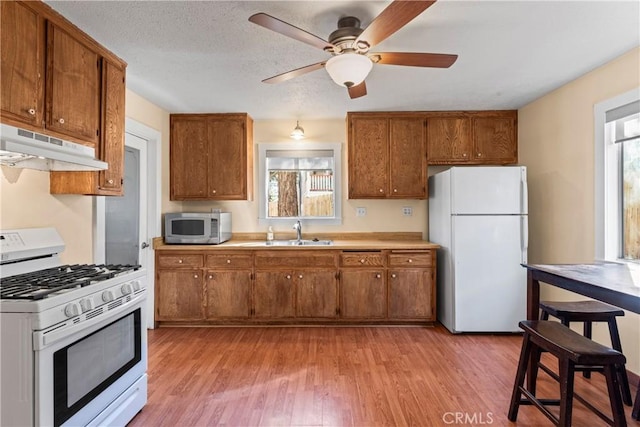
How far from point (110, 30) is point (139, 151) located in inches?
61.3

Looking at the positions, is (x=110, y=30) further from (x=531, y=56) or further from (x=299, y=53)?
(x=531, y=56)

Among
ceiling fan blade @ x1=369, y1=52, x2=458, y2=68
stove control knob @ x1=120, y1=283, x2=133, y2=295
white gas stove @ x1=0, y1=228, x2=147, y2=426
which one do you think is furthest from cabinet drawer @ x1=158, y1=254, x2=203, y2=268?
ceiling fan blade @ x1=369, y1=52, x2=458, y2=68

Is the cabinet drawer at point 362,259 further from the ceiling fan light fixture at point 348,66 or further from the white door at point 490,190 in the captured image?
the ceiling fan light fixture at point 348,66

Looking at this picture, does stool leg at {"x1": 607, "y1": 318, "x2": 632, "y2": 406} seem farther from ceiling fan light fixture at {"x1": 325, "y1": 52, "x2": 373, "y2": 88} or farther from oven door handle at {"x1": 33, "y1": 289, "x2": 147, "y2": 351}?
oven door handle at {"x1": 33, "y1": 289, "x2": 147, "y2": 351}

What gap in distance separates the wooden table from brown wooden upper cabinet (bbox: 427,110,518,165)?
6.15 ft

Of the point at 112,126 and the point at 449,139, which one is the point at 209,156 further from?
the point at 449,139

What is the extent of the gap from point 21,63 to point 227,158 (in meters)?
2.16

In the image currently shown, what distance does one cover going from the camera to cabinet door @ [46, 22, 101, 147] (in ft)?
6.12

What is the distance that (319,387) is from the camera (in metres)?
2.33

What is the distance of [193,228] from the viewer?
3.64 meters

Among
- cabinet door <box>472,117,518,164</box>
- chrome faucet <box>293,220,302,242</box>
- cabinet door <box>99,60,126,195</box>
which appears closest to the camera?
cabinet door <box>99,60,126,195</box>

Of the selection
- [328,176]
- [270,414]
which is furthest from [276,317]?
[328,176]

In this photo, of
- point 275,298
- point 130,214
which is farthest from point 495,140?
point 130,214

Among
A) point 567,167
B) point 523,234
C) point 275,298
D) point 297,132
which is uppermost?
point 297,132
